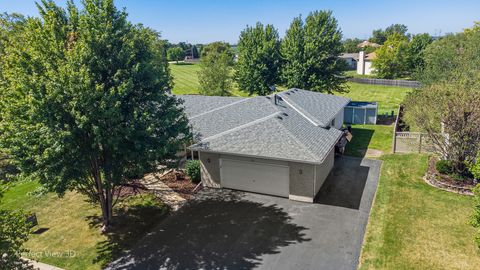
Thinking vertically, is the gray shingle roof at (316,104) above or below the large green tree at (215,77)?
below

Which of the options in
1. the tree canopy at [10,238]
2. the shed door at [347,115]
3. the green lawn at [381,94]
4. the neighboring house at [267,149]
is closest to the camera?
the tree canopy at [10,238]

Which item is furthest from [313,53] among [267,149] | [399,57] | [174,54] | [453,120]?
[174,54]

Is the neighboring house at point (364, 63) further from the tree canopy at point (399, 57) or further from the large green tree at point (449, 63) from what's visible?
the large green tree at point (449, 63)

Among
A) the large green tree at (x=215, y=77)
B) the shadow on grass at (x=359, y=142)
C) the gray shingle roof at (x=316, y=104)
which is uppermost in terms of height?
the large green tree at (x=215, y=77)

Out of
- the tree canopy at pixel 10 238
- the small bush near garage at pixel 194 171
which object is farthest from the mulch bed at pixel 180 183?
the tree canopy at pixel 10 238

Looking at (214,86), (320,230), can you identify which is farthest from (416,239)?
(214,86)

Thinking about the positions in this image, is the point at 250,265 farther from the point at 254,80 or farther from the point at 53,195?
the point at 254,80

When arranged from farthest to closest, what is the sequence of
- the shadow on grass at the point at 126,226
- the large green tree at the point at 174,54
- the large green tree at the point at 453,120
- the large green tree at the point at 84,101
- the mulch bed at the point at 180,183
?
the large green tree at the point at 174,54 → the mulch bed at the point at 180,183 → the large green tree at the point at 453,120 → the shadow on grass at the point at 126,226 → the large green tree at the point at 84,101
